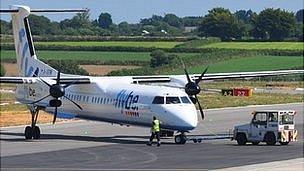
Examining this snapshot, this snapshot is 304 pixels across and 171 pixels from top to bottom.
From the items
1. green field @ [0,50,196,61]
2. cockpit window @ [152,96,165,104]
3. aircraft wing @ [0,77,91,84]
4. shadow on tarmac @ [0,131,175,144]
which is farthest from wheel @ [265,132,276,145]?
green field @ [0,50,196,61]

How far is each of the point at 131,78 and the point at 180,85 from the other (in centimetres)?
253

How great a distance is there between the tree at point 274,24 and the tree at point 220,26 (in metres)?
2.65

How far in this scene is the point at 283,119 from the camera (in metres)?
38.7

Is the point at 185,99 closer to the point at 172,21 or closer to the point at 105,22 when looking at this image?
the point at 105,22

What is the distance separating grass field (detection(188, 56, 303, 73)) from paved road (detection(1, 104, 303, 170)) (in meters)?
43.2

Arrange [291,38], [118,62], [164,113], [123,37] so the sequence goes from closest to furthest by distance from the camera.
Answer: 1. [164,113]
2. [118,62]
3. [123,37]
4. [291,38]

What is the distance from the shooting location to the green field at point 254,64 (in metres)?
90.9

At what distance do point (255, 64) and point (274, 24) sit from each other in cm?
2726

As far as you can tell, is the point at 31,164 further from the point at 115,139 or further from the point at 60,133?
the point at 60,133

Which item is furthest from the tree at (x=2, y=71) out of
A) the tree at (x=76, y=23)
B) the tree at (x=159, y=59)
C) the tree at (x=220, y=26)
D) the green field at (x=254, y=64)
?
the tree at (x=220, y=26)

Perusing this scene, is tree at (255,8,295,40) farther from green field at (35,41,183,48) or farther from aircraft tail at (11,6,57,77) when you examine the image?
aircraft tail at (11,6,57,77)

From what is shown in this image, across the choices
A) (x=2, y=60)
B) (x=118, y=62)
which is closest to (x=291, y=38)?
(x=118, y=62)

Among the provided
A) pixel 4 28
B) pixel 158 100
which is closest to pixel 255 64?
pixel 4 28

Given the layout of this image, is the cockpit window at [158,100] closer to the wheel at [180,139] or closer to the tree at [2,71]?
the wheel at [180,139]
